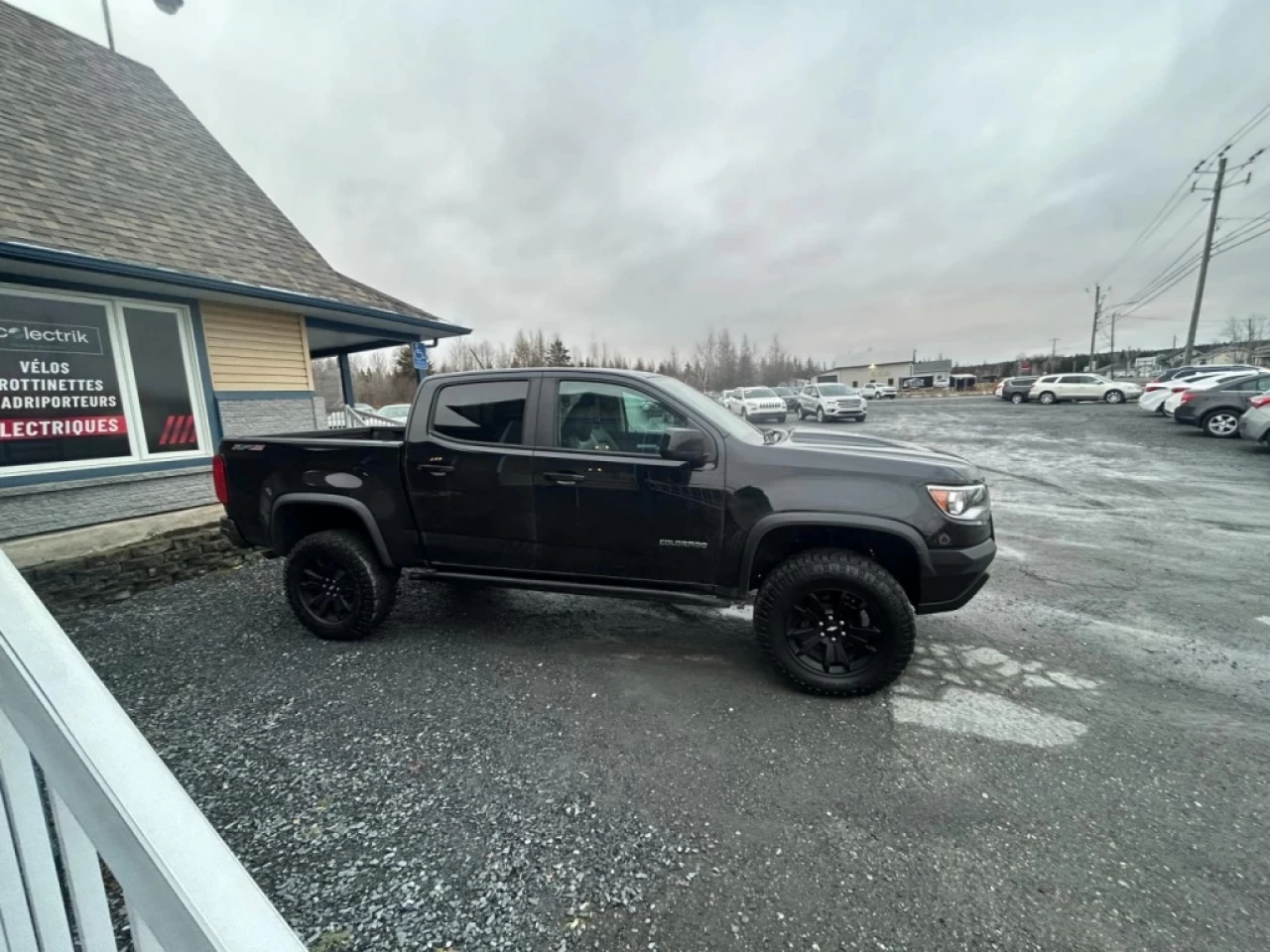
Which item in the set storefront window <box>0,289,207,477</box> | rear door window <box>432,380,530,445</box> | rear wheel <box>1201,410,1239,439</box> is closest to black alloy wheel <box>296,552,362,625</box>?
rear door window <box>432,380,530,445</box>

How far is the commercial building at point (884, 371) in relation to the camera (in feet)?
291

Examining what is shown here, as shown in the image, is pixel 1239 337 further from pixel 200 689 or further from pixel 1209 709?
pixel 200 689

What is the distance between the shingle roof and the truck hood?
725 cm

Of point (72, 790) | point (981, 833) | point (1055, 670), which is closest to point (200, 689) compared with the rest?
point (72, 790)

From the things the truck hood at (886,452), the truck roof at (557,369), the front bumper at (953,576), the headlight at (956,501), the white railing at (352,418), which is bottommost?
the front bumper at (953,576)

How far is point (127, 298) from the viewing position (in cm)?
614

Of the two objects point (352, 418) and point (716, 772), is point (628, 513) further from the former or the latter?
point (352, 418)

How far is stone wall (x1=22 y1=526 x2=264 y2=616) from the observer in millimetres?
4609

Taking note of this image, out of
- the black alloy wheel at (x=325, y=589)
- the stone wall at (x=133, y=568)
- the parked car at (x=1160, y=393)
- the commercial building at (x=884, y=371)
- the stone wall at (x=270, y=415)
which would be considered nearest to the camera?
the black alloy wheel at (x=325, y=589)

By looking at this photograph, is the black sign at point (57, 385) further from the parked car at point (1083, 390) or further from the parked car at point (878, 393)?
the parked car at point (878, 393)

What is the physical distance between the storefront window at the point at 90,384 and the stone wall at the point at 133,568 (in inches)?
62.0

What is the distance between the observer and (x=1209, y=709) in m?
2.91

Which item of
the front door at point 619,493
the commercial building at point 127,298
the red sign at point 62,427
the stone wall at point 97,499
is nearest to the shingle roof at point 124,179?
the commercial building at point 127,298

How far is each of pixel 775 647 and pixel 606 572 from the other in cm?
110
